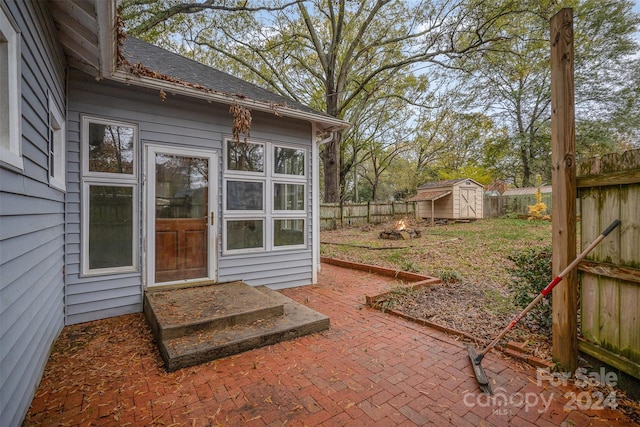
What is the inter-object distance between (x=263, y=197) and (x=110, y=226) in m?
2.09

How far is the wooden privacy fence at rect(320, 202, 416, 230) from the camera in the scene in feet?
45.5

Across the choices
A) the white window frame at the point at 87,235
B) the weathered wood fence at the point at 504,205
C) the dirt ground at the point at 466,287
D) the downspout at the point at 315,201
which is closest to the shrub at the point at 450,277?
the dirt ground at the point at 466,287

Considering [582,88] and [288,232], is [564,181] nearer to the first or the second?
[288,232]

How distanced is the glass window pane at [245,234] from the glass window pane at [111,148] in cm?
155

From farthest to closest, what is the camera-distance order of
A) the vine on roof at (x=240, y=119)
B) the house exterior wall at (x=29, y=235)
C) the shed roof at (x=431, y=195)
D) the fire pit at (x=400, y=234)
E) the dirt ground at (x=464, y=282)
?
the shed roof at (x=431, y=195) < the fire pit at (x=400, y=234) < the vine on roof at (x=240, y=119) < the dirt ground at (x=464, y=282) < the house exterior wall at (x=29, y=235)

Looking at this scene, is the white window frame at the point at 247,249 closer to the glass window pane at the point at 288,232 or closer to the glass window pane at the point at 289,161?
the glass window pane at the point at 288,232

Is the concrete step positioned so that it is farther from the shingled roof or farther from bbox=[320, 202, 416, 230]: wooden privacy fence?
bbox=[320, 202, 416, 230]: wooden privacy fence

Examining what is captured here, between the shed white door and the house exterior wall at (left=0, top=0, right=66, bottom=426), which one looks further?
the shed white door

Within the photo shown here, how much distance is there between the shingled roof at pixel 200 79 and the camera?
396 cm

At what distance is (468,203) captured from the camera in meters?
15.7

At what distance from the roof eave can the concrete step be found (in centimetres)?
260

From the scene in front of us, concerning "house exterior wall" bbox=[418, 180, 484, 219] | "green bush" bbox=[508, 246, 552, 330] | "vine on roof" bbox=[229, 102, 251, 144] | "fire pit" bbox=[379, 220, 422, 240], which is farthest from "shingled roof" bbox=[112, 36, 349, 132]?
"house exterior wall" bbox=[418, 180, 484, 219]

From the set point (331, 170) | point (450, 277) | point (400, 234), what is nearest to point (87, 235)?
point (450, 277)

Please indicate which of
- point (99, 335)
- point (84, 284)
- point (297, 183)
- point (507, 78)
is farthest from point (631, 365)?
point (507, 78)
